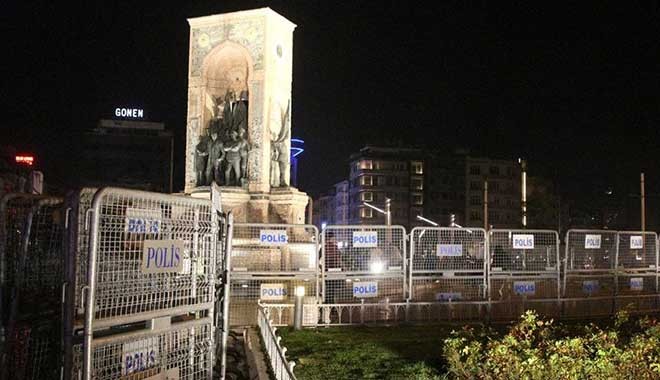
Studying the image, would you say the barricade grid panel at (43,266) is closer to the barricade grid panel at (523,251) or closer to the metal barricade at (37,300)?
the metal barricade at (37,300)

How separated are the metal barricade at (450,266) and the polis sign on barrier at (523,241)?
0.81 meters

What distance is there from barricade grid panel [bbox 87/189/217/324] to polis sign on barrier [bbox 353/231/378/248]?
8.55 metres

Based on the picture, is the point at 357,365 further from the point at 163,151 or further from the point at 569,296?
the point at 163,151

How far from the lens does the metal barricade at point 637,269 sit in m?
17.3

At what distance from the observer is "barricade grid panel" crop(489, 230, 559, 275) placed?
15875mm

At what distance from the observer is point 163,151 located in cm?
9606

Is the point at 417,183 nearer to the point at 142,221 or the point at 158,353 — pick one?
the point at 158,353

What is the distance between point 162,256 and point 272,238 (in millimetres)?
9230

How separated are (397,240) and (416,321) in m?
1.84

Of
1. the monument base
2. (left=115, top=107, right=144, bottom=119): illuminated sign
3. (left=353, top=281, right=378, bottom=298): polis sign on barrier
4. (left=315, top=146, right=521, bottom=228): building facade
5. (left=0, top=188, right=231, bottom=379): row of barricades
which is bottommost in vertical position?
(left=353, top=281, right=378, bottom=298): polis sign on barrier

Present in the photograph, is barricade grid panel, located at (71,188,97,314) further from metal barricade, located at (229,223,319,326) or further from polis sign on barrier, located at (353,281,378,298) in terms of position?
polis sign on barrier, located at (353,281,378,298)

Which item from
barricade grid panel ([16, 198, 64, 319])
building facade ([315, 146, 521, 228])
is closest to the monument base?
barricade grid panel ([16, 198, 64, 319])

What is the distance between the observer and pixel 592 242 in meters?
17.0

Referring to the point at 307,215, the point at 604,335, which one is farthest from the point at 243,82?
the point at 604,335
